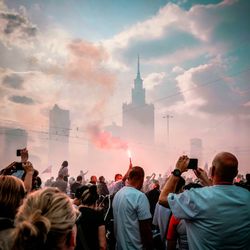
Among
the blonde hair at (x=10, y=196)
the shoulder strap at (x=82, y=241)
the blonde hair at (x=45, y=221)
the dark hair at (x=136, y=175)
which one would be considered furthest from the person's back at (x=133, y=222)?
the blonde hair at (x=45, y=221)

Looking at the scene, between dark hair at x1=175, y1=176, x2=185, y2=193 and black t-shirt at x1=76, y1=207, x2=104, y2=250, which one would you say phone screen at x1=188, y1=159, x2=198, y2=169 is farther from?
dark hair at x1=175, y1=176, x2=185, y2=193

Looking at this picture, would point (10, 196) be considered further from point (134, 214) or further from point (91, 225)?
point (134, 214)

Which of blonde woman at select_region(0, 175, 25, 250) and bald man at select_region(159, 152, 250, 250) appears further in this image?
bald man at select_region(159, 152, 250, 250)

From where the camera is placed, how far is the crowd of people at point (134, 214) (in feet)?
6.54

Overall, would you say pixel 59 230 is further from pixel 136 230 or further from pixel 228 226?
pixel 136 230

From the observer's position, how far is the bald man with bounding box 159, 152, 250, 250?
3.12m

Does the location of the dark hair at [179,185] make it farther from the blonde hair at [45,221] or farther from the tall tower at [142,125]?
the tall tower at [142,125]

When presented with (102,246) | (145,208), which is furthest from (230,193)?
(102,246)

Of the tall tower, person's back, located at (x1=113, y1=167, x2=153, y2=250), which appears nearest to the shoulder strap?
person's back, located at (x1=113, y1=167, x2=153, y2=250)

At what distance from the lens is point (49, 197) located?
2.07 metres

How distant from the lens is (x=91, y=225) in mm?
4398

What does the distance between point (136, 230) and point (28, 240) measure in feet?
10.3

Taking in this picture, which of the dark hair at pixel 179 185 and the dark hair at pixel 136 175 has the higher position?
the dark hair at pixel 136 175

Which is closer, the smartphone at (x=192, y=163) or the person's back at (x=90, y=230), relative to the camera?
the smartphone at (x=192, y=163)
